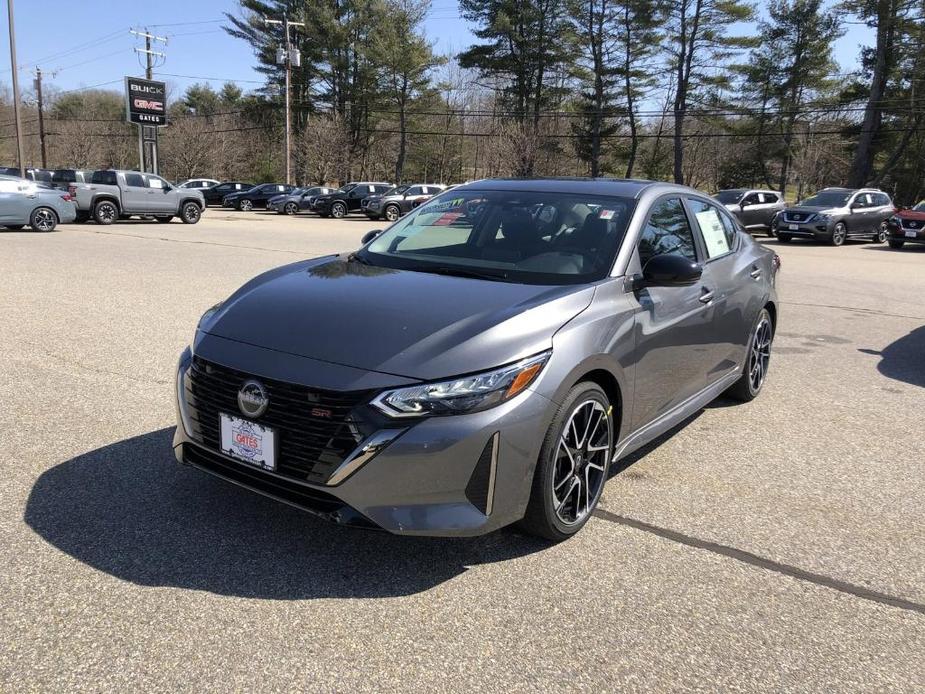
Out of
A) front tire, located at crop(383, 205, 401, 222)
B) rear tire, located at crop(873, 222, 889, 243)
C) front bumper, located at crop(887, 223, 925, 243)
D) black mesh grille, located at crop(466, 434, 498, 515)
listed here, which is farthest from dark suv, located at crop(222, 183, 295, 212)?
black mesh grille, located at crop(466, 434, 498, 515)

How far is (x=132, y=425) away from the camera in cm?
470

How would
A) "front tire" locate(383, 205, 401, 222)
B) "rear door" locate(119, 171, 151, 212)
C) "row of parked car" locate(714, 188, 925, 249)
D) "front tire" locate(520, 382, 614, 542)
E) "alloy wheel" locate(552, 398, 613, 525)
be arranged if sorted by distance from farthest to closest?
1. "front tire" locate(383, 205, 401, 222)
2. "rear door" locate(119, 171, 151, 212)
3. "row of parked car" locate(714, 188, 925, 249)
4. "alloy wheel" locate(552, 398, 613, 525)
5. "front tire" locate(520, 382, 614, 542)

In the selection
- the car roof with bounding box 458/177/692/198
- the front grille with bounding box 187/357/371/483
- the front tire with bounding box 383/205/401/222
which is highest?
the car roof with bounding box 458/177/692/198

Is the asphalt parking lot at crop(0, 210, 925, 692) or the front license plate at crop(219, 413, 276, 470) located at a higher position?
the front license plate at crop(219, 413, 276, 470)

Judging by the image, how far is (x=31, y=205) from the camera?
61.9ft

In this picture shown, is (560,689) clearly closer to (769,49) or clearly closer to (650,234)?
(650,234)

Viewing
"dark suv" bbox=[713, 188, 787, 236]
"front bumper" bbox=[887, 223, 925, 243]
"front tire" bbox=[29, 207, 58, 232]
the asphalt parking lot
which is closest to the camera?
the asphalt parking lot

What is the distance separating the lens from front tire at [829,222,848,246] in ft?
78.4

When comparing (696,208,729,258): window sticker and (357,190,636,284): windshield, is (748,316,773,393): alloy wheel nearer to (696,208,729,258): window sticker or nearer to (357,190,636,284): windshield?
(696,208,729,258): window sticker

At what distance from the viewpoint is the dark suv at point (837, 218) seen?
23812 millimetres

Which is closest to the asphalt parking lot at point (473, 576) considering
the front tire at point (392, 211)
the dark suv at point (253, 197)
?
the front tire at point (392, 211)

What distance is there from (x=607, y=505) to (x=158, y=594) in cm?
217

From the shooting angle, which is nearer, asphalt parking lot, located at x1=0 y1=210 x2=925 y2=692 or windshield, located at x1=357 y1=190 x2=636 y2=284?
asphalt parking lot, located at x1=0 y1=210 x2=925 y2=692

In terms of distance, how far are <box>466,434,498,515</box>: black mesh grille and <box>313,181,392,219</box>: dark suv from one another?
3575 cm
